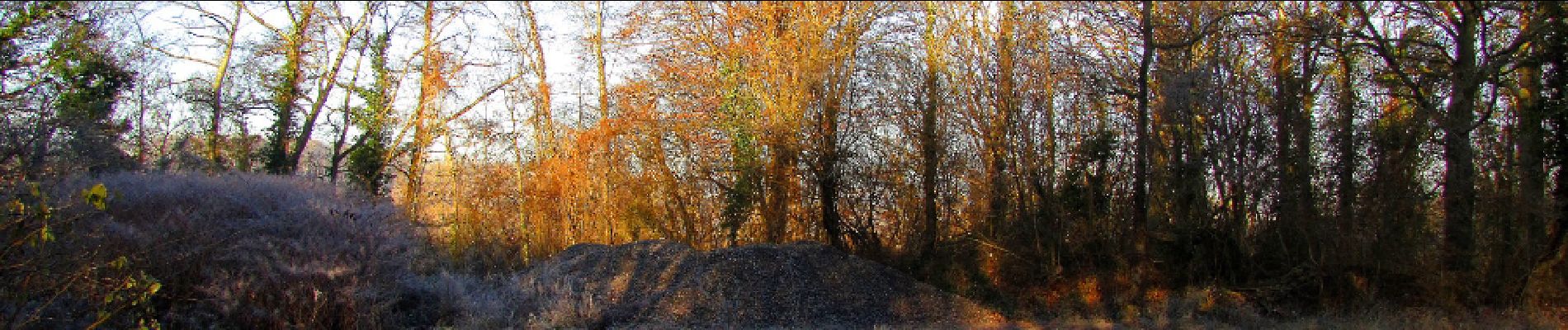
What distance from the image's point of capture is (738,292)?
9422 millimetres

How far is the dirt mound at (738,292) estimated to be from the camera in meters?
8.76

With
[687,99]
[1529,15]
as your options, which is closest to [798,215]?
[687,99]

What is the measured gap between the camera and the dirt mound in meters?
8.76

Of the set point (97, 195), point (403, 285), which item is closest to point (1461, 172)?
point (403, 285)

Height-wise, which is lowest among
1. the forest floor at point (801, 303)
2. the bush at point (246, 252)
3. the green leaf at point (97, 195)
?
the forest floor at point (801, 303)

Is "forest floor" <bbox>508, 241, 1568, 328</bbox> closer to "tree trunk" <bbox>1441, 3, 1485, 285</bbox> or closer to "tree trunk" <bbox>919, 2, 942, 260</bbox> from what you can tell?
"tree trunk" <bbox>1441, 3, 1485, 285</bbox>

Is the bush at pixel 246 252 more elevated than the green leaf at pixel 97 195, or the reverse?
the green leaf at pixel 97 195

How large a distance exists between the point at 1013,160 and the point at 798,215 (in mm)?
3108

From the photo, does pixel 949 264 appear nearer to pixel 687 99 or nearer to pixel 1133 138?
pixel 1133 138

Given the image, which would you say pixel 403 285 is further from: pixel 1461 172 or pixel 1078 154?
pixel 1461 172

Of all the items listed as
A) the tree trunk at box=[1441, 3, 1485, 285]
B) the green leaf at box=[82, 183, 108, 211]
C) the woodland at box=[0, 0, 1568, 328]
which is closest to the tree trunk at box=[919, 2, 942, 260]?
the woodland at box=[0, 0, 1568, 328]

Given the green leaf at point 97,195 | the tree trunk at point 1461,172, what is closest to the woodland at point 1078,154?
the tree trunk at point 1461,172

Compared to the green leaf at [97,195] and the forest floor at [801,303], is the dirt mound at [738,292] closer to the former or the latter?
the forest floor at [801,303]

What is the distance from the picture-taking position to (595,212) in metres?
13.7
